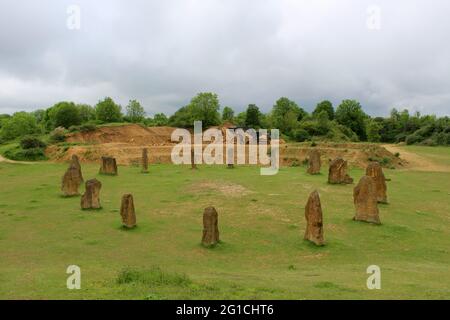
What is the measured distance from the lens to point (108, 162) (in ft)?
137

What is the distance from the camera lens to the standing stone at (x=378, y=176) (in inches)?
1096

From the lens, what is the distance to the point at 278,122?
96.9 meters

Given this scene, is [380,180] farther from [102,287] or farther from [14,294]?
[14,294]

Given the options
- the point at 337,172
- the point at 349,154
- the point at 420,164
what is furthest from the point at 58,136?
the point at 420,164

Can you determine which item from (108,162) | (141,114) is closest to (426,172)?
(108,162)

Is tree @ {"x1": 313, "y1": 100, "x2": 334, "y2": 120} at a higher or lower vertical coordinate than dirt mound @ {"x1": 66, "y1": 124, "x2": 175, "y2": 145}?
higher

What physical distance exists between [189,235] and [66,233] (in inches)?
A: 226

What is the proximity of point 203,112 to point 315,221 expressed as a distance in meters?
74.6

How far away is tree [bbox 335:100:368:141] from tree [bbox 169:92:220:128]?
33.4 metres

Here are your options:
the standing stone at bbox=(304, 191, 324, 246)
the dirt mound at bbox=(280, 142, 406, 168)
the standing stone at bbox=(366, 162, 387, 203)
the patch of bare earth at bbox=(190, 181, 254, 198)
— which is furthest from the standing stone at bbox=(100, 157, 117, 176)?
the standing stone at bbox=(304, 191, 324, 246)

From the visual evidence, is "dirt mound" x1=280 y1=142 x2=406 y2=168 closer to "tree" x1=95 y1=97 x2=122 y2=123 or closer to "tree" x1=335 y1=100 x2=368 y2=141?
"tree" x1=95 y1=97 x2=122 y2=123

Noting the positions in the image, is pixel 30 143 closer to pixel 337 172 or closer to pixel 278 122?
Answer: pixel 337 172

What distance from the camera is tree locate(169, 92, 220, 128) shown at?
92.6 m

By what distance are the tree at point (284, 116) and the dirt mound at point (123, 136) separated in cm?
2601
